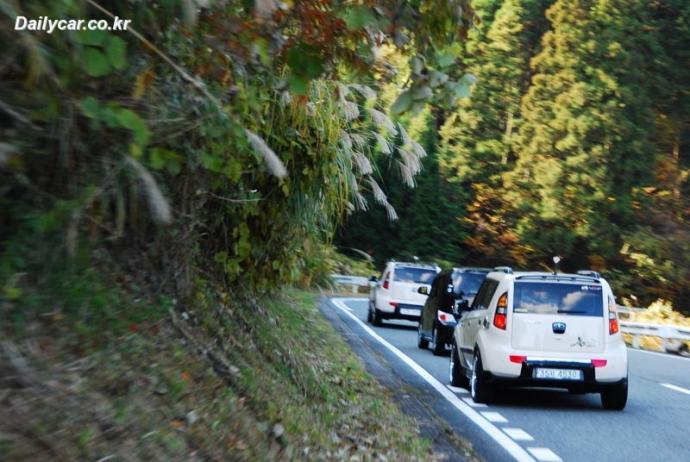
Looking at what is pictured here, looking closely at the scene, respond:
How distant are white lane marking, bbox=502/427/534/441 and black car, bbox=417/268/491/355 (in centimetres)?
835

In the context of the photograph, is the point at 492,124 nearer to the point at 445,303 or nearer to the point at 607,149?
the point at 607,149

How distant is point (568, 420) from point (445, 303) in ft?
27.2

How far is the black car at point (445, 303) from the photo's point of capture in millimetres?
19672

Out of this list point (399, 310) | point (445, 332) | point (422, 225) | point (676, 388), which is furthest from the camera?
point (422, 225)

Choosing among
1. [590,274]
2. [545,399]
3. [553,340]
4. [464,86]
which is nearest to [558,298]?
[553,340]

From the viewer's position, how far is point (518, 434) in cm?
1051

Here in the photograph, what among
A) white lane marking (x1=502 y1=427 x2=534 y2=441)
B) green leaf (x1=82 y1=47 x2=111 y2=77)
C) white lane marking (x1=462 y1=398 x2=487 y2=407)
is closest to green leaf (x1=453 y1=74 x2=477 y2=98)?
green leaf (x1=82 y1=47 x2=111 y2=77)

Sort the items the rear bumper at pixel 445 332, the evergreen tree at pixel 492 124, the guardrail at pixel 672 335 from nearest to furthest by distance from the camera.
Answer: the rear bumper at pixel 445 332 → the guardrail at pixel 672 335 → the evergreen tree at pixel 492 124

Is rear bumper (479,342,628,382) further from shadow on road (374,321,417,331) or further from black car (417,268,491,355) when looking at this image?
shadow on road (374,321,417,331)

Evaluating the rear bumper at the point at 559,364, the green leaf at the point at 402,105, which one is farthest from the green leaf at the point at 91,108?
the rear bumper at the point at 559,364

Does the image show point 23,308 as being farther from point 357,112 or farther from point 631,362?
point 631,362

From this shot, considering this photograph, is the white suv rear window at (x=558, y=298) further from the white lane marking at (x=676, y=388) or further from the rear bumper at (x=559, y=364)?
the white lane marking at (x=676, y=388)

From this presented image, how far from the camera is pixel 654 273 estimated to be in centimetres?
4553

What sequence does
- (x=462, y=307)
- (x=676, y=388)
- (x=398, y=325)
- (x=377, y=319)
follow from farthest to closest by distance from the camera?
(x=398, y=325) < (x=377, y=319) < (x=462, y=307) < (x=676, y=388)
